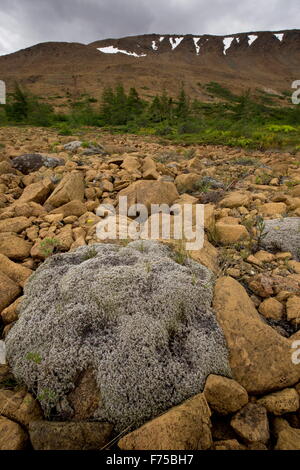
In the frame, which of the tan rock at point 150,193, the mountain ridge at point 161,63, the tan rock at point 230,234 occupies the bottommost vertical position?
the tan rock at point 230,234

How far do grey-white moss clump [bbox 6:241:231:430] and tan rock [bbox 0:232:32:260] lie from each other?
3.08 feet

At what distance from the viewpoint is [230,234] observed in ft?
11.6

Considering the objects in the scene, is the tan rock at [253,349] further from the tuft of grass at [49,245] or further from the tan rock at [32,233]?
the tan rock at [32,233]

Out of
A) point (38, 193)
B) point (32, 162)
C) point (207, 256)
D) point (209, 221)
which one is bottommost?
point (207, 256)

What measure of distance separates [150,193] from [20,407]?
3.53 meters

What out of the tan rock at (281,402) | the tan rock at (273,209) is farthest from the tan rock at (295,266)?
the tan rock at (281,402)

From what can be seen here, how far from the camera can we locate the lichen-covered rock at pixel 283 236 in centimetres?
335

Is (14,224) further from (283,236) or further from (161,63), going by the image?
(161,63)

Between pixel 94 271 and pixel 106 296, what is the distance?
0.36 meters

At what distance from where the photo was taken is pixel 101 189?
5242 millimetres

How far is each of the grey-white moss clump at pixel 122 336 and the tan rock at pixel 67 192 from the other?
2.32 m

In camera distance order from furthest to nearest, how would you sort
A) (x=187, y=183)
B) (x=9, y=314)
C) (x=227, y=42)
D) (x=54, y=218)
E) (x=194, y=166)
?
(x=227, y=42) < (x=194, y=166) < (x=187, y=183) < (x=54, y=218) < (x=9, y=314)

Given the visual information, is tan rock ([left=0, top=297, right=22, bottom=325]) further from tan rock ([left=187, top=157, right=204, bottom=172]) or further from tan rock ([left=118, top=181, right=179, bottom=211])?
tan rock ([left=187, top=157, right=204, bottom=172])

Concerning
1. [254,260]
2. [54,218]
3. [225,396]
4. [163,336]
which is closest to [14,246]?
[54,218]
